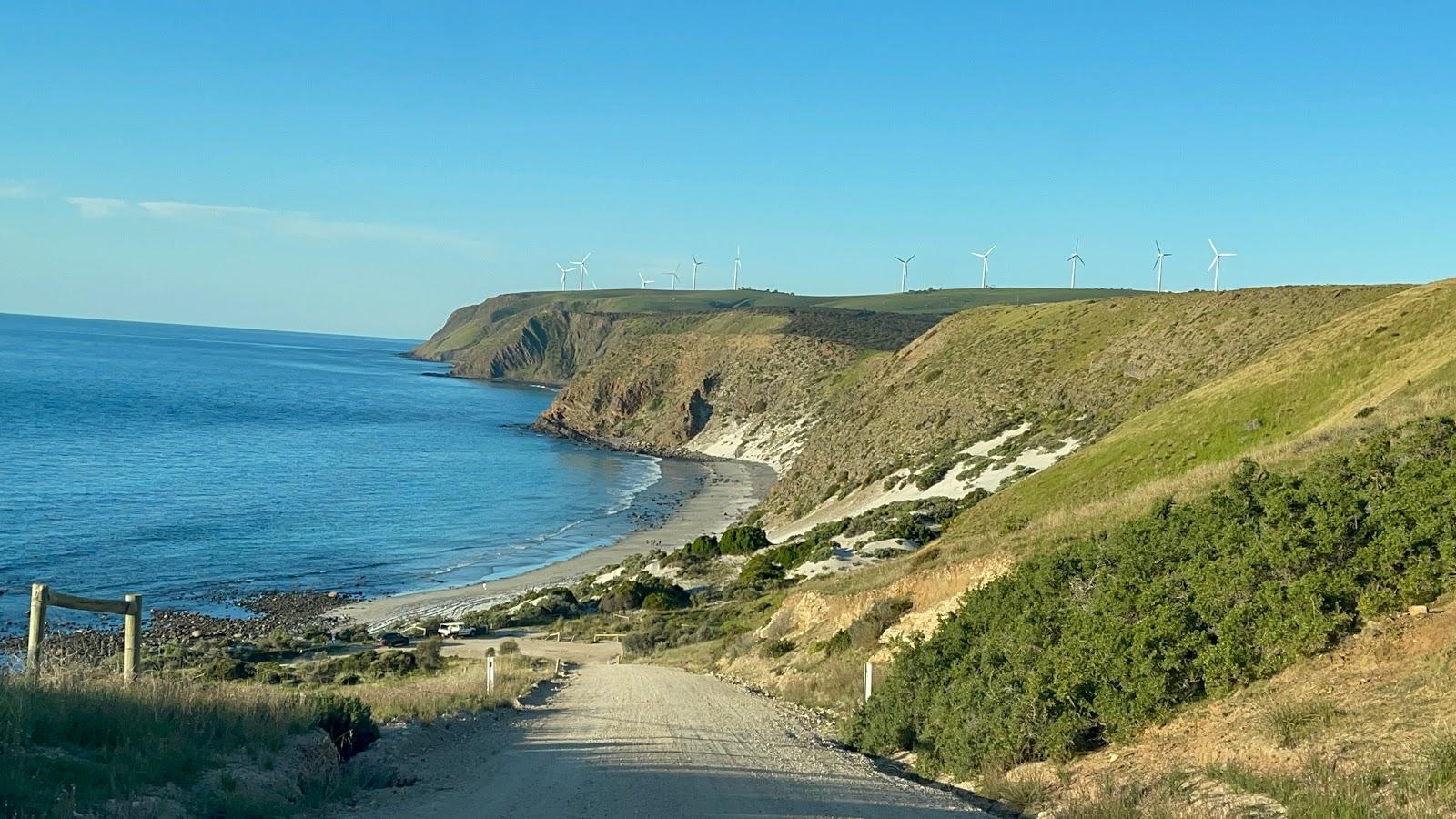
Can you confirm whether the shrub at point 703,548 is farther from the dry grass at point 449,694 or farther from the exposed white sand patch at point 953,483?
the dry grass at point 449,694

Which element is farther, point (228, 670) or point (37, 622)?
point (228, 670)

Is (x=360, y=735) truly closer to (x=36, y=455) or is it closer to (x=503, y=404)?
(x=36, y=455)

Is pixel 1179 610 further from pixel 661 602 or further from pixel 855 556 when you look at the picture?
pixel 661 602

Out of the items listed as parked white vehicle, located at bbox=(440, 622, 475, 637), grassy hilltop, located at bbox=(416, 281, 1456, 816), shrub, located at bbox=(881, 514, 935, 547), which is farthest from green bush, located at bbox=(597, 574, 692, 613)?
shrub, located at bbox=(881, 514, 935, 547)

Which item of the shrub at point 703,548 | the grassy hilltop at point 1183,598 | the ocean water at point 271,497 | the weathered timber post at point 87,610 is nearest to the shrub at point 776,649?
the grassy hilltop at point 1183,598

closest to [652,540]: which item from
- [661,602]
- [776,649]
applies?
[661,602]

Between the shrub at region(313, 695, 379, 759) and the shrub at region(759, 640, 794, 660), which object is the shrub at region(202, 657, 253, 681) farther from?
the shrub at region(313, 695, 379, 759)

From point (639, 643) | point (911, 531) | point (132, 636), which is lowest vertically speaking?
point (639, 643)
